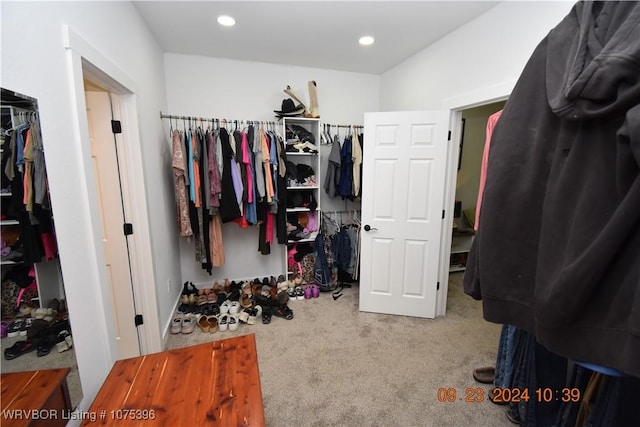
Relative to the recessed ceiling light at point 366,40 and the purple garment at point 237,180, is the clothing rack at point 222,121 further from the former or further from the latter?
the recessed ceiling light at point 366,40

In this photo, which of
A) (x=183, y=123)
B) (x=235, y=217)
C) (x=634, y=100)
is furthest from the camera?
(x=183, y=123)

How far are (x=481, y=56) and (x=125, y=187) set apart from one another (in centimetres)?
265

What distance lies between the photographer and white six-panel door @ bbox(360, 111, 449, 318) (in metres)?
2.36

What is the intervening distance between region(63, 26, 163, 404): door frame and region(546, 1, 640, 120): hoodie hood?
164 cm

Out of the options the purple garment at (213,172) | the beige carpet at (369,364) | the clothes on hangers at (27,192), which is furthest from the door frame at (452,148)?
the clothes on hangers at (27,192)

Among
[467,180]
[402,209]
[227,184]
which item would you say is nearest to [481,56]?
[402,209]

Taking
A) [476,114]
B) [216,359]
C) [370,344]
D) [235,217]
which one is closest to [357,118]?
[476,114]

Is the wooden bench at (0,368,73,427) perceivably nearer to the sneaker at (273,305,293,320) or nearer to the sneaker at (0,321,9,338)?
the sneaker at (0,321,9,338)

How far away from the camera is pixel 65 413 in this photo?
3.02 feet

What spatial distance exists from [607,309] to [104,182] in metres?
2.40

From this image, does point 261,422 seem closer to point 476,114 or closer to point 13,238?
point 13,238

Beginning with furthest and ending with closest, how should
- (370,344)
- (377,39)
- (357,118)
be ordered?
(357,118)
(377,39)
(370,344)

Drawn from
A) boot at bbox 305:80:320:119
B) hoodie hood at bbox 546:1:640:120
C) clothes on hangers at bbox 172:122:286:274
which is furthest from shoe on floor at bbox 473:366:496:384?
boot at bbox 305:80:320:119

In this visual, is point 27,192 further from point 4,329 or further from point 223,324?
point 223,324
